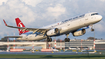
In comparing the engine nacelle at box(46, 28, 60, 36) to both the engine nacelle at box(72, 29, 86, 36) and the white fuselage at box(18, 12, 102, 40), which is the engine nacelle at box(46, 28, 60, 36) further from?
the engine nacelle at box(72, 29, 86, 36)

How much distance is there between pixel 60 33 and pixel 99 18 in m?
10.1

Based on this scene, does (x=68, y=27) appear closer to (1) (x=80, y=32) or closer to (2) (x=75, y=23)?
(2) (x=75, y=23)

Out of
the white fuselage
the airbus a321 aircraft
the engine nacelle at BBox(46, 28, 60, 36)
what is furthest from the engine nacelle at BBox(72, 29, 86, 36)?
the engine nacelle at BBox(46, 28, 60, 36)

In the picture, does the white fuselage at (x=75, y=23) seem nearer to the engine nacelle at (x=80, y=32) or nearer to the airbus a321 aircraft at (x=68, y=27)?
the airbus a321 aircraft at (x=68, y=27)

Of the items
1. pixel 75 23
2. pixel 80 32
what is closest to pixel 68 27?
pixel 75 23

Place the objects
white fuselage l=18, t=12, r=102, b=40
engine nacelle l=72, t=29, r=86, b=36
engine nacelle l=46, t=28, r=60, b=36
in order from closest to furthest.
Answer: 1. white fuselage l=18, t=12, r=102, b=40
2. engine nacelle l=46, t=28, r=60, b=36
3. engine nacelle l=72, t=29, r=86, b=36

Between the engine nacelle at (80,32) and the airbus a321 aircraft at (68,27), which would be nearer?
the airbus a321 aircraft at (68,27)

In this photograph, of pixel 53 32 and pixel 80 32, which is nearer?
pixel 53 32

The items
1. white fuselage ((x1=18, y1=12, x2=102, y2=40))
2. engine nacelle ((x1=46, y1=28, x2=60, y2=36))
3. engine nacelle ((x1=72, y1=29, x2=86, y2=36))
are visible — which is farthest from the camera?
engine nacelle ((x1=72, y1=29, x2=86, y2=36))

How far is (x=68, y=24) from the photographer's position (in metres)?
38.9

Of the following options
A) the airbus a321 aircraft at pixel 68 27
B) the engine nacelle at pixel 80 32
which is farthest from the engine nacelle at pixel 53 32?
the engine nacelle at pixel 80 32

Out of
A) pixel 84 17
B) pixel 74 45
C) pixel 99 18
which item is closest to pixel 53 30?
pixel 84 17

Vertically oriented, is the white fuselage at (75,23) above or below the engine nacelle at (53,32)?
above

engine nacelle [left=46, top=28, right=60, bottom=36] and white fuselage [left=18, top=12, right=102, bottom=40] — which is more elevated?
white fuselage [left=18, top=12, right=102, bottom=40]
